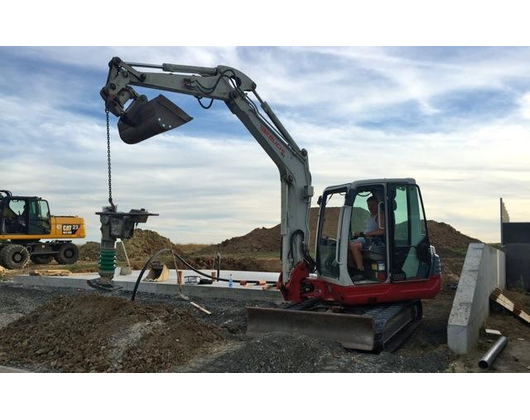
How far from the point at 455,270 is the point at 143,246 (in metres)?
22.9

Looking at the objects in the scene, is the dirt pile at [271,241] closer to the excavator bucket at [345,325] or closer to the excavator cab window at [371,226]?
the excavator cab window at [371,226]

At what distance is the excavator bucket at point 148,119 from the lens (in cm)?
841

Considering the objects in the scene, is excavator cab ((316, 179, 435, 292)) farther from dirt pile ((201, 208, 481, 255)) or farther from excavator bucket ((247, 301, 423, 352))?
dirt pile ((201, 208, 481, 255))

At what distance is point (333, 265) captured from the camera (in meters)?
8.38

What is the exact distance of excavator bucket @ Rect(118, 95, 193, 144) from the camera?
8.41 meters

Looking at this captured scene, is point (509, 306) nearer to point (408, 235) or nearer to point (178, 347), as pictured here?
point (408, 235)

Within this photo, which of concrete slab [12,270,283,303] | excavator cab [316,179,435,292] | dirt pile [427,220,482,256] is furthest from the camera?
dirt pile [427,220,482,256]

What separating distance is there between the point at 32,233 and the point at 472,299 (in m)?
20.5

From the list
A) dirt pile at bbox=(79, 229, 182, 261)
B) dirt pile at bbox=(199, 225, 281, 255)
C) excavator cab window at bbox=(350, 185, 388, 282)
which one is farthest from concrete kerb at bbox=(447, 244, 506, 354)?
dirt pile at bbox=(79, 229, 182, 261)

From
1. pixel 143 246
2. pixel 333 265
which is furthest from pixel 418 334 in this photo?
pixel 143 246

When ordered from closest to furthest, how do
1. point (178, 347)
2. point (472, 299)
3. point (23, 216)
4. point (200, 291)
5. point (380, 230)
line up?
point (178, 347) < point (472, 299) < point (380, 230) < point (200, 291) < point (23, 216)

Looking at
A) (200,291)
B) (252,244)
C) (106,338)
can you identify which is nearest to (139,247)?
(252,244)

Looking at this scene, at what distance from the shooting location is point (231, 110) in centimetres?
989

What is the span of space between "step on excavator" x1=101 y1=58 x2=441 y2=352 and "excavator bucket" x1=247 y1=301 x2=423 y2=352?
0.01 m
